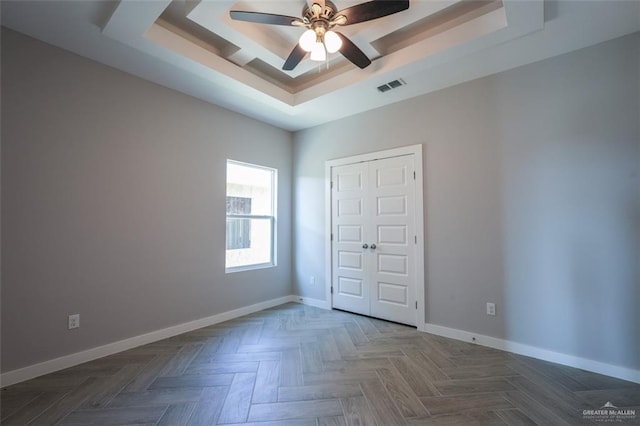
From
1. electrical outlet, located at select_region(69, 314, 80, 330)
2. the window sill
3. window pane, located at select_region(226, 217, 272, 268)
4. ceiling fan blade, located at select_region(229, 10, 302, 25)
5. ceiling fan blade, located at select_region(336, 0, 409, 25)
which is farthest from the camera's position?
window pane, located at select_region(226, 217, 272, 268)

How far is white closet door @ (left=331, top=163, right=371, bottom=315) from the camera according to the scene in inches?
155

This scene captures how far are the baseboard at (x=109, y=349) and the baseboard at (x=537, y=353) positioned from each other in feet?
8.25

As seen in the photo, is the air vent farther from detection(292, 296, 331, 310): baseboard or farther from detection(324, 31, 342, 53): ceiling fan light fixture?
detection(292, 296, 331, 310): baseboard

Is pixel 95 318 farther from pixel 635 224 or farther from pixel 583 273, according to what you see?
pixel 635 224

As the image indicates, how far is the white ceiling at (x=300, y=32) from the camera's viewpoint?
6.98ft

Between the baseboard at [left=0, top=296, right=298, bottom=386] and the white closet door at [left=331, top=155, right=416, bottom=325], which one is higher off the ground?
the white closet door at [left=331, top=155, right=416, bottom=325]

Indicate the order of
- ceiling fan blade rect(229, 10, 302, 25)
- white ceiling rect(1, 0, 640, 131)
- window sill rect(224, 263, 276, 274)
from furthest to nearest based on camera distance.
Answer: window sill rect(224, 263, 276, 274) → white ceiling rect(1, 0, 640, 131) → ceiling fan blade rect(229, 10, 302, 25)

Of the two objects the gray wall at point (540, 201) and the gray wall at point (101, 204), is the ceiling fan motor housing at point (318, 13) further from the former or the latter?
the gray wall at point (101, 204)

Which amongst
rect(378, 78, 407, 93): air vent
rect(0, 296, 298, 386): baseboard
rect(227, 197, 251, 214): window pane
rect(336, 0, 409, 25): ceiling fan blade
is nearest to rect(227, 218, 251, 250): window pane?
rect(227, 197, 251, 214): window pane

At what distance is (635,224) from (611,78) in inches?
49.6

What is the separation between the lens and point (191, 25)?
2566mm

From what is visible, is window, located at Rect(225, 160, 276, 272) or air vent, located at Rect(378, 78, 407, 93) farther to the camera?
window, located at Rect(225, 160, 276, 272)

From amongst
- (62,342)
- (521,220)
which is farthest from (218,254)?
(521,220)

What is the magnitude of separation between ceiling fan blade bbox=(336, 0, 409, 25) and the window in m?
2.51
